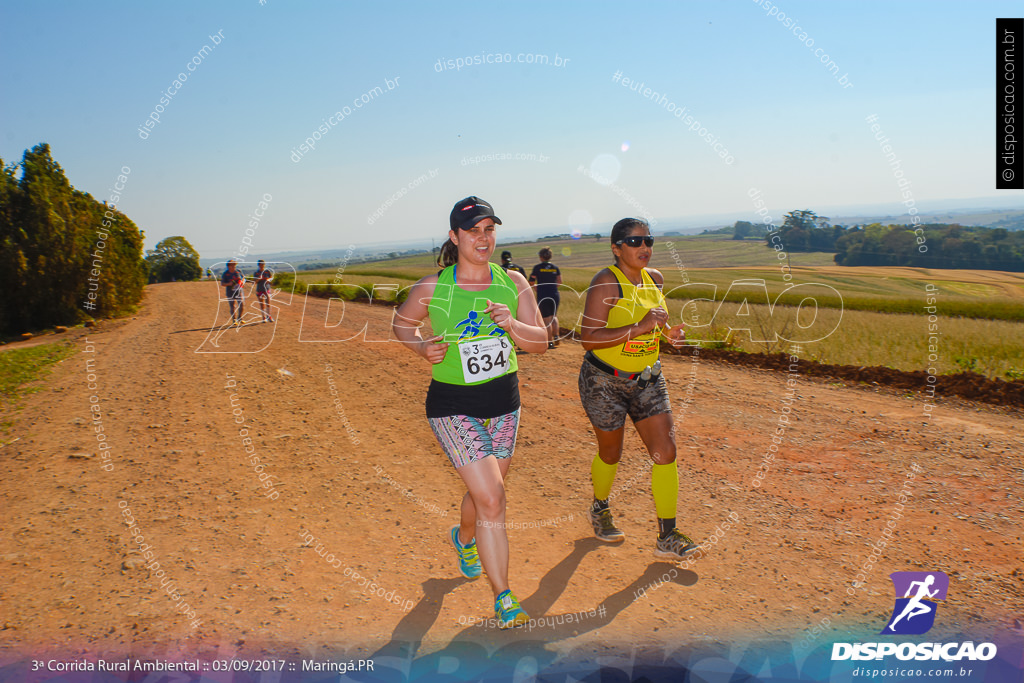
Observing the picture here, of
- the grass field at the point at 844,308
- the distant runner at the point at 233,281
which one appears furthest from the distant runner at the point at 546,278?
the distant runner at the point at 233,281

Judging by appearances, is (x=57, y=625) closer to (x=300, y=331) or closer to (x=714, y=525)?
(x=714, y=525)

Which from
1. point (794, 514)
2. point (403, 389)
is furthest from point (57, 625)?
point (403, 389)

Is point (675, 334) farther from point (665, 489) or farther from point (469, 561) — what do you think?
point (469, 561)

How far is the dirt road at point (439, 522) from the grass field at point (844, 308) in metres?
2.63

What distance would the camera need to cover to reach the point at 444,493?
550 centimetres

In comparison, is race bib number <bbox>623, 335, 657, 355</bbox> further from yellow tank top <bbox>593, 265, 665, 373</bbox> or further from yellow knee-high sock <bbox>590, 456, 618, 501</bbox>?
yellow knee-high sock <bbox>590, 456, 618, 501</bbox>

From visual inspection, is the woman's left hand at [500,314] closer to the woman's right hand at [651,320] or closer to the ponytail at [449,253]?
the ponytail at [449,253]

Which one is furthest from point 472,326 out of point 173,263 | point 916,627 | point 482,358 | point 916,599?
point 173,263

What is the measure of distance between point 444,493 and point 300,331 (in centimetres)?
1205

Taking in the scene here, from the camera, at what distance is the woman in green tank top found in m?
3.34

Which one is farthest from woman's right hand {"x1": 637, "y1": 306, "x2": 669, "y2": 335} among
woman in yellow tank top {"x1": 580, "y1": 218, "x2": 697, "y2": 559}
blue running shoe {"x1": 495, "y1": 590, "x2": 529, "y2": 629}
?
blue running shoe {"x1": 495, "y1": 590, "x2": 529, "y2": 629}

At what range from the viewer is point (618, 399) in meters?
4.23

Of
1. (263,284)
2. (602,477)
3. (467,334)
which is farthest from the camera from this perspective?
(263,284)

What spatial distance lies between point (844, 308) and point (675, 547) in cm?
2370
